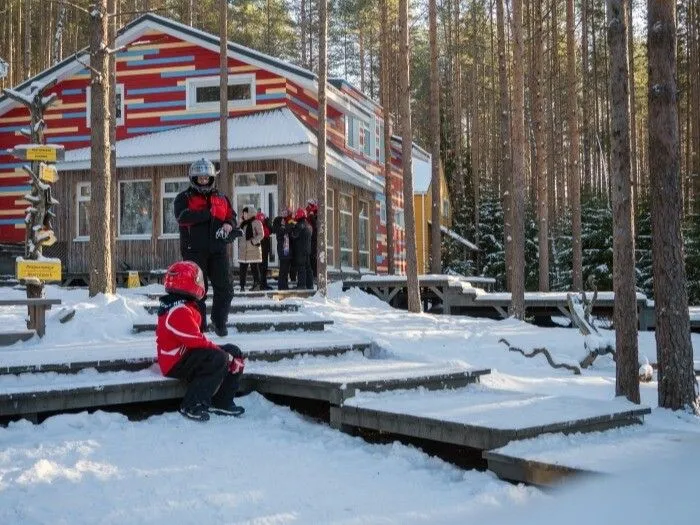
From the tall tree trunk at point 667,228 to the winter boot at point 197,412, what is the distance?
3.81m

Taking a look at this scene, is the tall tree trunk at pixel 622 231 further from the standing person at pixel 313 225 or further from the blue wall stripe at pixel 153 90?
the blue wall stripe at pixel 153 90

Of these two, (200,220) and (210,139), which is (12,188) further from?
(200,220)

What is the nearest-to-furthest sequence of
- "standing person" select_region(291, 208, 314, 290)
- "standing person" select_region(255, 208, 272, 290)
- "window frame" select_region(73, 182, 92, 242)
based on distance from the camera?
1. "standing person" select_region(291, 208, 314, 290)
2. "standing person" select_region(255, 208, 272, 290)
3. "window frame" select_region(73, 182, 92, 242)

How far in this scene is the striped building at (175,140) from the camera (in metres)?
19.4

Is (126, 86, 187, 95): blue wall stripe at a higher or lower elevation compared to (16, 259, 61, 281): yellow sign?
higher

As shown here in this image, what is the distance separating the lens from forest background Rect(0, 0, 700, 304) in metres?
26.2

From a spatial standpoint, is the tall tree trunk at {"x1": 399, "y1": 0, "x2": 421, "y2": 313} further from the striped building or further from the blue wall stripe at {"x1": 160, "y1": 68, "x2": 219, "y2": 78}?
the blue wall stripe at {"x1": 160, "y1": 68, "x2": 219, "y2": 78}

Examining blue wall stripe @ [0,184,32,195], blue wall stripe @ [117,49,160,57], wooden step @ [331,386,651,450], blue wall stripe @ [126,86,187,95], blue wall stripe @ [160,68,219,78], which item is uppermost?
blue wall stripe @ [117,49,160,57]

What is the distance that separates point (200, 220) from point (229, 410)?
2.44m

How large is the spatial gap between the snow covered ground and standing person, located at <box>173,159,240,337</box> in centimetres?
134

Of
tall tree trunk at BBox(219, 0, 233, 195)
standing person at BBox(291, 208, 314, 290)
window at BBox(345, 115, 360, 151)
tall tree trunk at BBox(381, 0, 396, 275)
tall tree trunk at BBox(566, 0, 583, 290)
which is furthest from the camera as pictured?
window at BBox(345, 115, 360, 151)

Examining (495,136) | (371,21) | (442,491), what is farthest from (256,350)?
(495,136)

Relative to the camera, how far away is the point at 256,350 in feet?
24.9

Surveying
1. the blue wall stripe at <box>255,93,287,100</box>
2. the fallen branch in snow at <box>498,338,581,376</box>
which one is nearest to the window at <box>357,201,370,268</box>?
the blue wall stripe at <box>255,93,287,100</box>
